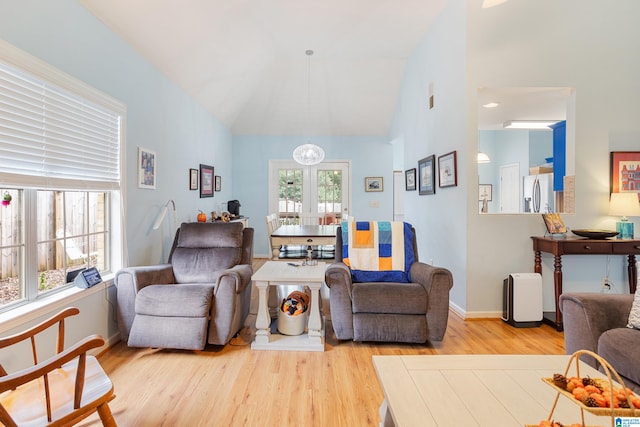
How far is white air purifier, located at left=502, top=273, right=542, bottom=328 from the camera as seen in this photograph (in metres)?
3.19

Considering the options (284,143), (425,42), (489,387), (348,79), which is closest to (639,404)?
(489,387)

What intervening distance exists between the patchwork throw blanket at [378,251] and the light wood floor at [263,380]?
1.98 feet

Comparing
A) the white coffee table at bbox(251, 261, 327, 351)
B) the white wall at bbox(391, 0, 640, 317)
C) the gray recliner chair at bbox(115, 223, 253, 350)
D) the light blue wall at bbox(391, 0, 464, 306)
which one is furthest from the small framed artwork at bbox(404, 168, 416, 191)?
the gray recliner chair at bbox(115, 223, 253, 350)

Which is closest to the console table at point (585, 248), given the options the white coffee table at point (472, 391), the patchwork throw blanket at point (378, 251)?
the patchwork throw blanket at point (378, 251)

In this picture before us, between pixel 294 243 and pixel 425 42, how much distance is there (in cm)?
306

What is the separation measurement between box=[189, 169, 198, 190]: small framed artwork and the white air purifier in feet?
13.0

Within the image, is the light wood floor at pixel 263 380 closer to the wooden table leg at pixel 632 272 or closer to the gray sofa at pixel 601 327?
the gray sofa at pixel 601 327

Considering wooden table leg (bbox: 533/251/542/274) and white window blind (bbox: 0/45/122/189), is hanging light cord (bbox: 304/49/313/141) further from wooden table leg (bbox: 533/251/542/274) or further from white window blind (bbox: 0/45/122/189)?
wooden table leg (bbox: 533/251/542/274)

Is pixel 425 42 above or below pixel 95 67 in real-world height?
above

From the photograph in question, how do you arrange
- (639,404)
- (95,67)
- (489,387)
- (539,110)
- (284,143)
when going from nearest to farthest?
1. (639,404)
2. (489,387)
3. (95,67)
4. (539,110)
5. (284,143)

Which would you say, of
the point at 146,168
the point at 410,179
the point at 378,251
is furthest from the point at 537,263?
the point at 146,168

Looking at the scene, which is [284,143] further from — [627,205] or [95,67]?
[627,205]

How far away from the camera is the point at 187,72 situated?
4.03 metres

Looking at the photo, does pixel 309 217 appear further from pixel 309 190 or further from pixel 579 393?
pixel 579 393
